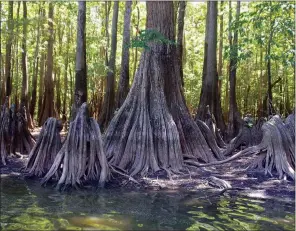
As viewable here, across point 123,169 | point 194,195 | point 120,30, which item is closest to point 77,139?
point 123,169

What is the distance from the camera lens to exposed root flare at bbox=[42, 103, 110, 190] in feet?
21.6

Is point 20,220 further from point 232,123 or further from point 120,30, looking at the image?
point 120,30

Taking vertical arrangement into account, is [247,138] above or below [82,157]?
above

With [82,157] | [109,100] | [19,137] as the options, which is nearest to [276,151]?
[82,157]

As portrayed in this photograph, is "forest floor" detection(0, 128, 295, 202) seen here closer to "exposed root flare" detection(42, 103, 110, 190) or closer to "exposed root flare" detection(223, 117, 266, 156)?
"exposed root flare" detection(42, 103, 110, 190)

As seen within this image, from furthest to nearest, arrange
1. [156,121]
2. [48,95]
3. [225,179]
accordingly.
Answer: [48,95] < [156,121] < [225,179]

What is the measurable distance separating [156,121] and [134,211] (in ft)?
9.94

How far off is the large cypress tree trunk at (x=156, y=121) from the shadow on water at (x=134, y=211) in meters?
1.49

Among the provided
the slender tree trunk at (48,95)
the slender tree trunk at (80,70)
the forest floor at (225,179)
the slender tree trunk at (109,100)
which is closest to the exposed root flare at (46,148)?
the forest floor at (225,179)

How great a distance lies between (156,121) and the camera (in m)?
7.71

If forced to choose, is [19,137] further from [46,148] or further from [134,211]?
[134,211]

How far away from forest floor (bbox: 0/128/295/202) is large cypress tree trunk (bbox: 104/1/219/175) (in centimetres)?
40

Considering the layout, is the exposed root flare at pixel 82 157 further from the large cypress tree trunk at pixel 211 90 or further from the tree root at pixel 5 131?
the large cypress tree trunk at pixel 211 90

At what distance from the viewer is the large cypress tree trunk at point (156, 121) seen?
750cm
